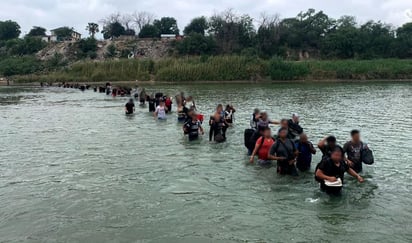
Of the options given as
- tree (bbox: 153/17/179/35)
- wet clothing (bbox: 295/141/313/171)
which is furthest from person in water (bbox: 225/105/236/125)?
tree (bbox: 153/17/179/35)

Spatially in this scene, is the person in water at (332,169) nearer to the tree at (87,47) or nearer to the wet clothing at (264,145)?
the wet clothing at (264,145)

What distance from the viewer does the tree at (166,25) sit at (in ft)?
462

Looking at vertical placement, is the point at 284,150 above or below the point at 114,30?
below

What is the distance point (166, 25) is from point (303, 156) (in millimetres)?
134205

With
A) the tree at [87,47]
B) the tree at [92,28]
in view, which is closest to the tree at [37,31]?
the tree at [92,28]

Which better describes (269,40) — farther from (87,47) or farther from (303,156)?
(303,156)

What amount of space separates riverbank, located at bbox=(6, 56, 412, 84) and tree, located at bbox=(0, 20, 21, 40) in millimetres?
81158

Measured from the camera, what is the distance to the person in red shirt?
12352 mm

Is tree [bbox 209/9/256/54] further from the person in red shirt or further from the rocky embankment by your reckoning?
the person in red shirt

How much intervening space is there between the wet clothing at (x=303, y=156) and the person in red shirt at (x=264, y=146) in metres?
0.79

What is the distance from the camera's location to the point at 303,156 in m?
12.0

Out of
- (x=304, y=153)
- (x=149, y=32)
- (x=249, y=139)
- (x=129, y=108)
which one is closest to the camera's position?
(x=304, y=153)

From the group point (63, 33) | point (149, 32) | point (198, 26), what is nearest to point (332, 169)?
point (198, 26)

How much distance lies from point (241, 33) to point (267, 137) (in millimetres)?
103897
